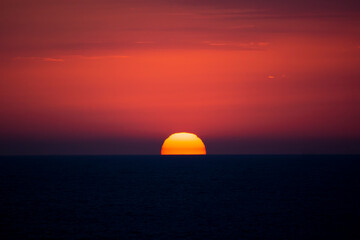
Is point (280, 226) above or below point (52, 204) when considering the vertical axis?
below

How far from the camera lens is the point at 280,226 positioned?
4850 centimetres

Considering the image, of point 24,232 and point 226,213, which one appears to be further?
point 226,213

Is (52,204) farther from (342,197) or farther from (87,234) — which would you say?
(342,197)

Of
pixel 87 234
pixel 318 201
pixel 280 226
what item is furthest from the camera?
pixel 318 201

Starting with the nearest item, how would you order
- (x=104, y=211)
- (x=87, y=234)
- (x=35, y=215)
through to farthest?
(x=87, y=234), (x=35, y=215), (x=104, y=211)

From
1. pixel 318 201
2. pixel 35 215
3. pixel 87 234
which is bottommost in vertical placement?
pixel 87 234

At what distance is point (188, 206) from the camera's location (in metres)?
64.9

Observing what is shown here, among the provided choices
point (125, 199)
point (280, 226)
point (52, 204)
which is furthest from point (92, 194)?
point (280, 226)

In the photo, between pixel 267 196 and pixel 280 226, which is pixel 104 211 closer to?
pixel 280 226

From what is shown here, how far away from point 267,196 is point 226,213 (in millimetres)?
21551

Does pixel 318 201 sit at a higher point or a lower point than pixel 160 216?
higher

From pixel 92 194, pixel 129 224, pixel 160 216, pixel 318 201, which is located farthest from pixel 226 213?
pixel 92 194

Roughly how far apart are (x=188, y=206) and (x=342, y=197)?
87.1ft

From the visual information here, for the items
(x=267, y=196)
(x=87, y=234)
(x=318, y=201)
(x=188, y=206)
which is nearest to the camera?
(x=87, y=234)
